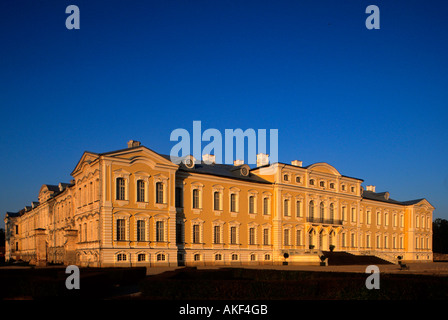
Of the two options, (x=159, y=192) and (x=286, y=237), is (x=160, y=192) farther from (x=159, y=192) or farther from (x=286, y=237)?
(x=286, y=237)

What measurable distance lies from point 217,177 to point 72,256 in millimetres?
15331

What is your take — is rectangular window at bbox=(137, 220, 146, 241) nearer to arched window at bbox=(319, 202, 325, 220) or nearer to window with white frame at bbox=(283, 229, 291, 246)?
window with white frame at bbox=(283, 229, 291, 246)

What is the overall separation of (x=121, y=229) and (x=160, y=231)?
3.70 meters

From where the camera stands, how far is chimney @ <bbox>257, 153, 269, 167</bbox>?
52844 millimetres

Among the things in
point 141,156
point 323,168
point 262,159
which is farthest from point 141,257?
point 323,168

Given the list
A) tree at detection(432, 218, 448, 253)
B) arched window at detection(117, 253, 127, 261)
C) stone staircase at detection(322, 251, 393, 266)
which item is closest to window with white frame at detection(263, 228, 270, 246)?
stone staircase at detection(322, 251, 393, 266)

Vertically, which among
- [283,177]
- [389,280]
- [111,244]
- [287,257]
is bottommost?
[287,257]

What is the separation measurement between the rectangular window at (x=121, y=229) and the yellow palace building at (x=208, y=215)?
0.08 m

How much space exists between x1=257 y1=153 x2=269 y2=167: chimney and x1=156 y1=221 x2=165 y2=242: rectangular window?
60.0 ft

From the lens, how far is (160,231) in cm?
3800

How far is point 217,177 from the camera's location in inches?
1698

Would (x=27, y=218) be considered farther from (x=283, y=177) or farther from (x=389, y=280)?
(x=389, y=280)

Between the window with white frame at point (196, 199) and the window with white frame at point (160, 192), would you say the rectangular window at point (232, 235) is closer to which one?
the window with white frame at point (196, 199)
